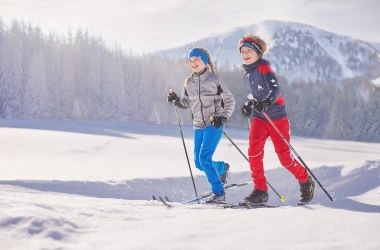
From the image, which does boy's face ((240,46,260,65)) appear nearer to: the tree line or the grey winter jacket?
the grey winter jacket

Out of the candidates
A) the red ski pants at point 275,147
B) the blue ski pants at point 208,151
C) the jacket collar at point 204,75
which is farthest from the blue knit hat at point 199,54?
the red ski pants at point 275,147

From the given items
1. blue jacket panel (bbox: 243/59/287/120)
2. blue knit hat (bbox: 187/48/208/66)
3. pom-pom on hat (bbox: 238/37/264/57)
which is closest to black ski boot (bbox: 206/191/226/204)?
blue jacket panel (bbox: 243/59/287/120)

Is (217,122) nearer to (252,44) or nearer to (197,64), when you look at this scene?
(197,64)

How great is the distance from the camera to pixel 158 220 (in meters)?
3.21

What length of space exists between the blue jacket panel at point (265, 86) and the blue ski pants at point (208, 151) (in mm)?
791

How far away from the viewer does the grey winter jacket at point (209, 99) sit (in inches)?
223

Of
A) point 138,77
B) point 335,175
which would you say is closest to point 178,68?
point 138,77

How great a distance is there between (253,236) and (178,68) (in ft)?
244

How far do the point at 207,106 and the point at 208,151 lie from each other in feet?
2.14

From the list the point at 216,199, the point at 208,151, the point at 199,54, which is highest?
the point at 199,54

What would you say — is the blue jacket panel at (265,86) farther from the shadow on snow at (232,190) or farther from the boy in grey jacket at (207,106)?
the shadow on snow at (232,190)

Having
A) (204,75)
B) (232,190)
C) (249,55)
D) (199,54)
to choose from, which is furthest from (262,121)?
(232,190)

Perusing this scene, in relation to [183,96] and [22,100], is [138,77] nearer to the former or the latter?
[22,100]

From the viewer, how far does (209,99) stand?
570 cm
